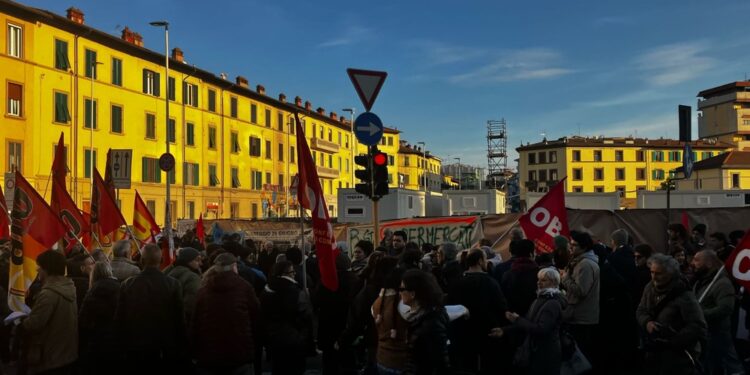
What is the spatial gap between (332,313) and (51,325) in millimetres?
2841

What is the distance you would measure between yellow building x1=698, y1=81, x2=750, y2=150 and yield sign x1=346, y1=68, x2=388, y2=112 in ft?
318

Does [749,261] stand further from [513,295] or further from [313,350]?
[313,350]

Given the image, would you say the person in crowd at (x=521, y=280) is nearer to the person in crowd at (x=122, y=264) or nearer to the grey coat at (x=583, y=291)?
the grey coat at (x=583, y=291)

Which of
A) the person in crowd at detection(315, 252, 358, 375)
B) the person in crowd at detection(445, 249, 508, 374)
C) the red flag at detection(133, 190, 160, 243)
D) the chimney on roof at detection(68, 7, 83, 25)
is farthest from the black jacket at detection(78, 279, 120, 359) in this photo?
the chimney on roof at detection(68, 7, 83, 25)

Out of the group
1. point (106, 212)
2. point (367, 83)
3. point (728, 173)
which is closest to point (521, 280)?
point (367, 83)

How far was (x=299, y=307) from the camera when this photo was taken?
675cm

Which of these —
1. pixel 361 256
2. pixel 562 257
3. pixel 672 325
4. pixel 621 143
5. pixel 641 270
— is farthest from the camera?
pixel 621 143

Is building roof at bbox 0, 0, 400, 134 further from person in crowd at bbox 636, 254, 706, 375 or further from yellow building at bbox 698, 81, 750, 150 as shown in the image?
yellow building at bbox 698, 81, 750, 150

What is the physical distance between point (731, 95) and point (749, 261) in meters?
99.9

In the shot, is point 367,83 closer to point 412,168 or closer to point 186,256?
point 186,256

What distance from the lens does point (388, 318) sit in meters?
5.37

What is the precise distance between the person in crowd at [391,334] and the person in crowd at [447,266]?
243cm

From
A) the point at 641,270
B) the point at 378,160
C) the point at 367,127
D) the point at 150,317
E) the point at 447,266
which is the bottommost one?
the point at 150,317

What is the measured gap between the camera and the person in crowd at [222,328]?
19.1ft
